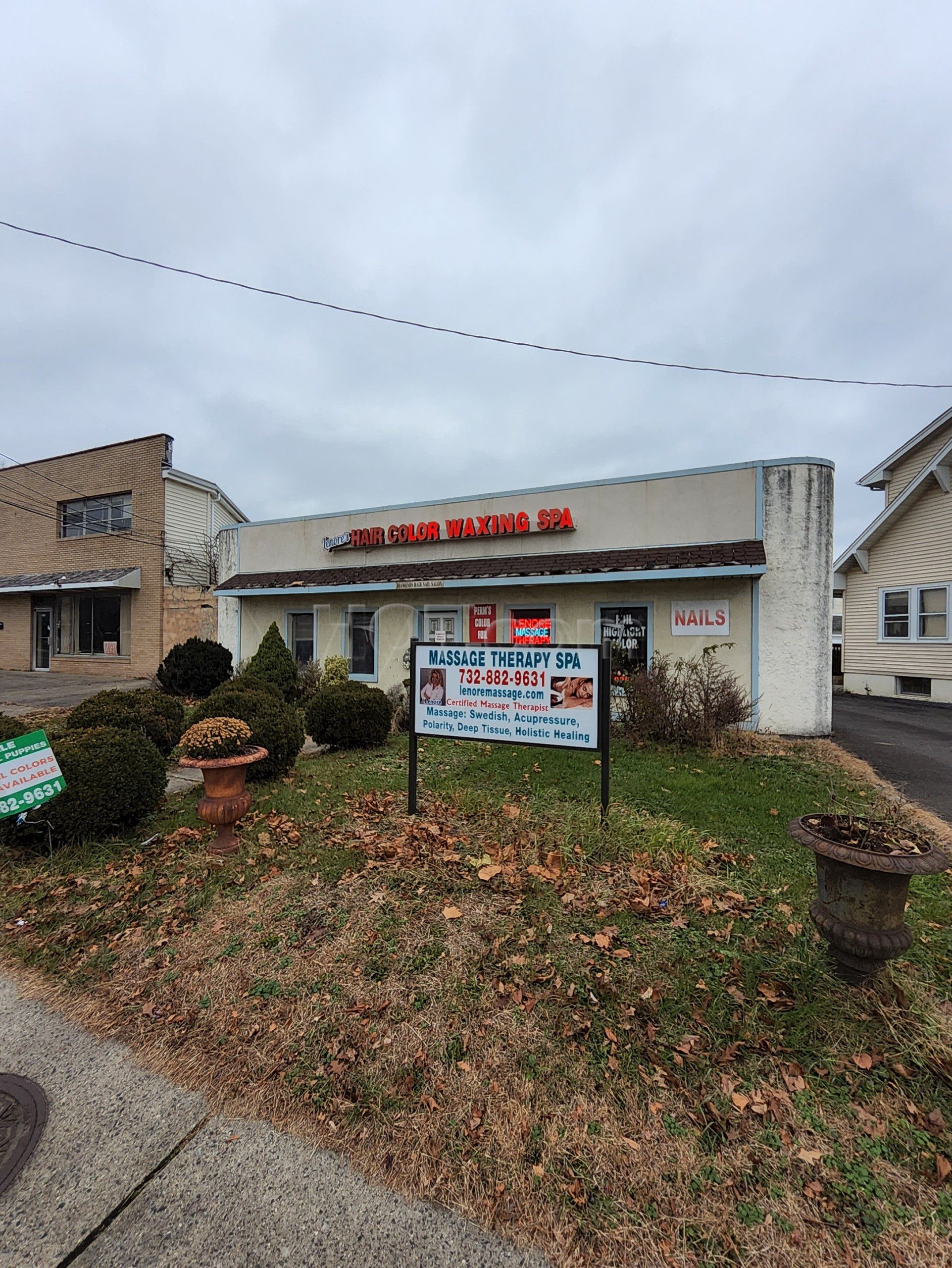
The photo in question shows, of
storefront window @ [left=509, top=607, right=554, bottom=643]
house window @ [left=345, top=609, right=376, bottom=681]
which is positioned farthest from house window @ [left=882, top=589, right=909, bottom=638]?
house window @ [left=345, top=609, right=376, bottom=681]

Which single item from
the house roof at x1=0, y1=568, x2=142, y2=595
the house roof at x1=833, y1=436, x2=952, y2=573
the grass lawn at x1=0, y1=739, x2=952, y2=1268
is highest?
the house roof at x1=833, y1=436, x2=952, y2=573

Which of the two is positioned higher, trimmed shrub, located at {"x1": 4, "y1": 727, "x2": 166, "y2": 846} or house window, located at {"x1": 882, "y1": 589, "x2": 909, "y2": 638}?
house window, located at {"x1": 882, "y1": 589, "x2": 909, "y2": 638}

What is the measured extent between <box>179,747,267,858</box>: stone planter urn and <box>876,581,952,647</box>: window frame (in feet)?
61.6

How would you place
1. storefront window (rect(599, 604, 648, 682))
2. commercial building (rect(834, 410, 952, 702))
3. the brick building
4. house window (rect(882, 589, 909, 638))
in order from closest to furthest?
storefront window (rect(599, 604, 648, 682)), commercial building (rect(834, 410, 952, 702)), house window (rect(882, 589, 909, 638)), the brick building

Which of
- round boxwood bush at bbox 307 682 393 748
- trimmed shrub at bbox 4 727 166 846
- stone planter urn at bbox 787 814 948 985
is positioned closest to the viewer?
stone planter urn at bbox 787 814 948 985

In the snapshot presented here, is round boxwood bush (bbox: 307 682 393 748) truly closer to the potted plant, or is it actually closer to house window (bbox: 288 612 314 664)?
the potted plant

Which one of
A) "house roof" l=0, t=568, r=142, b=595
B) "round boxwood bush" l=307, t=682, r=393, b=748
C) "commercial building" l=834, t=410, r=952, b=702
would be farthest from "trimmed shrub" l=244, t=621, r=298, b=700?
"commercial building" l=834, t=410, r=952, b=702

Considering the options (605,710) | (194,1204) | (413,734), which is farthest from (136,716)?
(194,1204)

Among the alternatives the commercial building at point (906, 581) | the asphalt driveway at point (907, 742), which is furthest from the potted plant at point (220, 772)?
the commercial building at point (906, 581)

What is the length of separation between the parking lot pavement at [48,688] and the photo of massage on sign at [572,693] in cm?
1066

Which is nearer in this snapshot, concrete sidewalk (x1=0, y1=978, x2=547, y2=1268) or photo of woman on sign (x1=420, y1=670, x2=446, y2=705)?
concrete sidewalk (x1=0, y1=978, x2=547, y2=1268)

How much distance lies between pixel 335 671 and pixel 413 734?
329 inches

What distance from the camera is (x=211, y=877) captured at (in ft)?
14.4

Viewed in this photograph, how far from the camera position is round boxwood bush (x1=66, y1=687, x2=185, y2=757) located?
22.4ft
